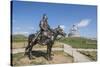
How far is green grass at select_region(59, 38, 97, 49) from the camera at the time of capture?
2.78 metres

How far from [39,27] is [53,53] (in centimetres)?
39

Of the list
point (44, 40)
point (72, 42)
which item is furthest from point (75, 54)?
point (44, 40)

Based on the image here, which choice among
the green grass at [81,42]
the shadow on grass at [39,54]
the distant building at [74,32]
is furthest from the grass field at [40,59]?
the distant building at [74,32]

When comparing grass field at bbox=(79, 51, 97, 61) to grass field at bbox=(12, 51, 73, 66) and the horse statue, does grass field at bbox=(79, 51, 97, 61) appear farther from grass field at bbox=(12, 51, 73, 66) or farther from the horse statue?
the horse statue

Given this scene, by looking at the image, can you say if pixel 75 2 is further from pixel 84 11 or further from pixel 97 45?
pixel 97 45

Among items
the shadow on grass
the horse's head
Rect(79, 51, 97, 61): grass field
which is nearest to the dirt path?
Rect(79, 51, 97, 61): grass field

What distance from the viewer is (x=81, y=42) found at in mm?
2840

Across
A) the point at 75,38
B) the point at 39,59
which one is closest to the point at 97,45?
the point at 75,38

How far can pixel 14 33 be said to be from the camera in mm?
2514

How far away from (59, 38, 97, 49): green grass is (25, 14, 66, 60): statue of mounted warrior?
0.50 ft

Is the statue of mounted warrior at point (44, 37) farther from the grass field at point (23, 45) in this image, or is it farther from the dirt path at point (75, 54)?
the dirt path at point (75, 54)

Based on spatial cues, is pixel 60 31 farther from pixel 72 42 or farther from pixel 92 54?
pixel 92 54

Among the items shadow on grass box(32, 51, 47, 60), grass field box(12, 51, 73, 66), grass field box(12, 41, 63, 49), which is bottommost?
grass field box(12, 51, 73, 66)
